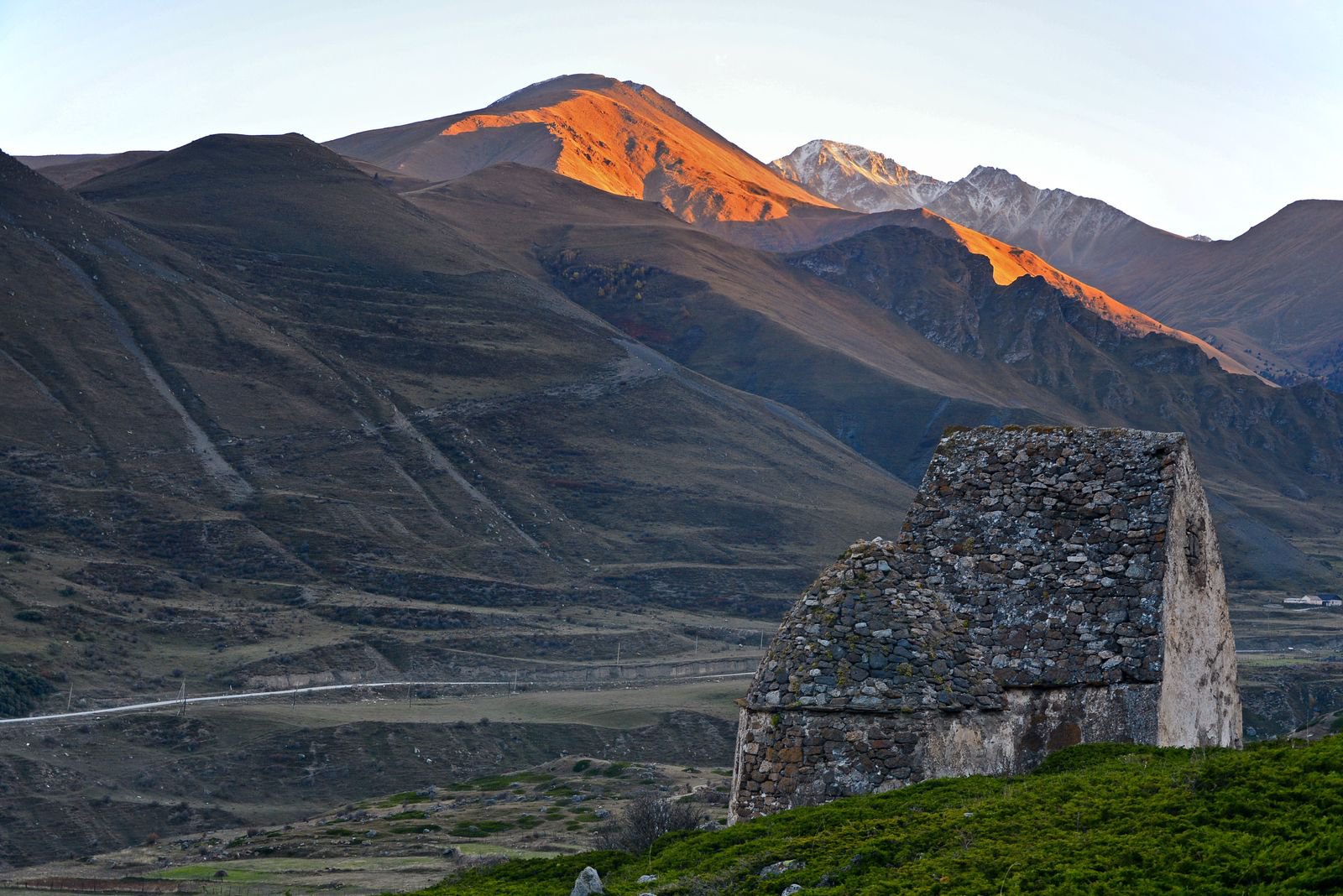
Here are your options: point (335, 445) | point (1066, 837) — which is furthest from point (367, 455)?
point (1066, 837)

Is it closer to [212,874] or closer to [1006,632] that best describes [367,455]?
[212,874]

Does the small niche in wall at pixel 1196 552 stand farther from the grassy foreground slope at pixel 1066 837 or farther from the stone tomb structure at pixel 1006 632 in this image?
the grassy foreground slope at pixel 1066 837

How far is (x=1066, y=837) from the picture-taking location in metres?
9.73

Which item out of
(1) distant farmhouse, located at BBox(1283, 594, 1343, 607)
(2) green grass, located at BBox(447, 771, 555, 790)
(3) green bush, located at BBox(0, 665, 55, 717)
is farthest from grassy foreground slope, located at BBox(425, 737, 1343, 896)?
(1) distant farmhouse, located at BBox(1283, 594, 1343, 607)

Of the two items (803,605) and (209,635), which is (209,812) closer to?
(209,635)

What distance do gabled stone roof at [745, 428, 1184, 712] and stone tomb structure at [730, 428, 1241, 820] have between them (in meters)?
0.02

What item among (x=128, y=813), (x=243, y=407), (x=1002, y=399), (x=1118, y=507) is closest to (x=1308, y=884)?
(x=1118, y=507)

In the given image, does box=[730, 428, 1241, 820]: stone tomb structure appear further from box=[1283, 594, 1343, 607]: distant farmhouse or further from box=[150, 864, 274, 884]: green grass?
box=[1283, 594, 1343, 607]: distant farmhouse

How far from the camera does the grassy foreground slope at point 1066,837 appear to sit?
28.4 ft

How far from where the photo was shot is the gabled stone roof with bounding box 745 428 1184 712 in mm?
13367

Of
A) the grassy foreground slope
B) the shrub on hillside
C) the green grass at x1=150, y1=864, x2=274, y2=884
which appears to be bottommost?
the green grass at x1=150, y1=864, x2=274, y2=884

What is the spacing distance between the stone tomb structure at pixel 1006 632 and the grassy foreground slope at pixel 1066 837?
3.11 feet

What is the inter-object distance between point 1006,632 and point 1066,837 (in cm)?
526

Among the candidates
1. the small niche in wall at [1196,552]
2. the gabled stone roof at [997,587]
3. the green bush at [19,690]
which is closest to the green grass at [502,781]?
the green bush at [19,690]
